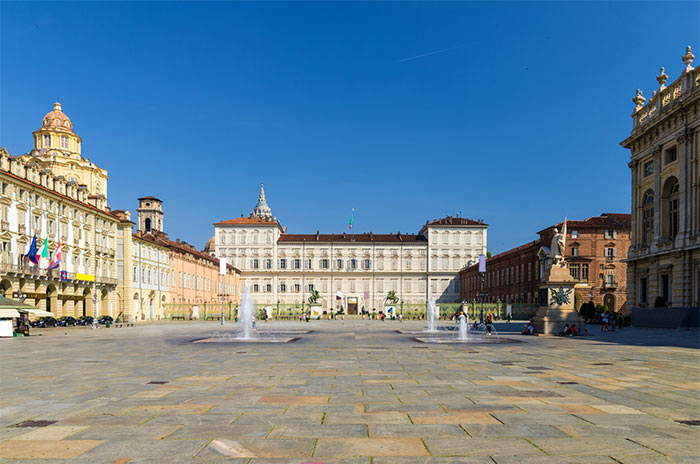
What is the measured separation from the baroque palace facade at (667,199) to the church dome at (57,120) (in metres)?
72.6

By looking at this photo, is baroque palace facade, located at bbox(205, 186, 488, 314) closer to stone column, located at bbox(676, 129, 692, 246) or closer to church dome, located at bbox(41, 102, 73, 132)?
church dome, located at bbox(41, 102, 73, 132)

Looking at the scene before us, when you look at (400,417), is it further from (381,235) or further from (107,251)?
(381,235)

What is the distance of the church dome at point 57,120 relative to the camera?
80062 millimetres

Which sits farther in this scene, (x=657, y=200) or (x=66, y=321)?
(x=66, y=321)

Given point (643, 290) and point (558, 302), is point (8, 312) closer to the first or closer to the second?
point (558, 302)

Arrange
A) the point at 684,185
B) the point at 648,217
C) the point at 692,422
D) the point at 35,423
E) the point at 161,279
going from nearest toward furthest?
the point at 35,423 < the point at 692,422 < the point at 684,185 < the point at 648,217 < the point at 161,279

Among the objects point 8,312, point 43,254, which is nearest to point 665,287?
point 8,312

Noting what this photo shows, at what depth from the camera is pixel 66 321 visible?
5009cm

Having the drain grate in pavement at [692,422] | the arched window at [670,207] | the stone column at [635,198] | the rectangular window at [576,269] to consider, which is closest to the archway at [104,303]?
the stone column at [635,198]

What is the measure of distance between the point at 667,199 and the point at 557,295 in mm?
19913

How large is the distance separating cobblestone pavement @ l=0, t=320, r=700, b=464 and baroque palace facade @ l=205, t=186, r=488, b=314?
10083 cm

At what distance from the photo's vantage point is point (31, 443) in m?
6.74

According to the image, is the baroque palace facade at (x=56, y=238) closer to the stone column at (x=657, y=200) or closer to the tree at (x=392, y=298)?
the stone column at (x=657, y=200)

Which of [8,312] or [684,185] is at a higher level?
[684,185]
